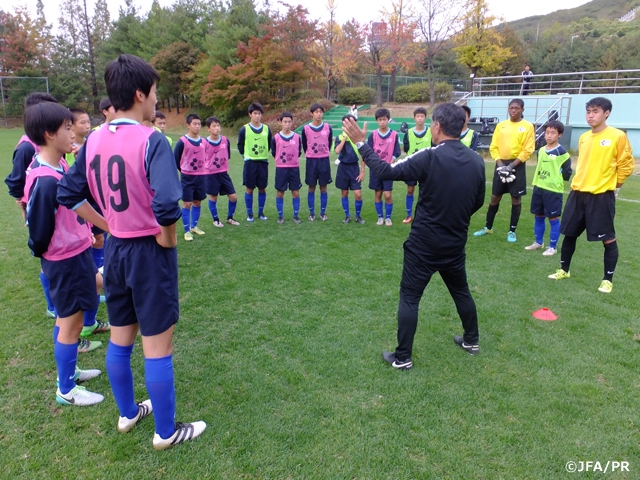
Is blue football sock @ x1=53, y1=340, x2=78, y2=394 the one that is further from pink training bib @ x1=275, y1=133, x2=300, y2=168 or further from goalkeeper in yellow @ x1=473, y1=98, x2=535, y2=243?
goalkeeper in yellow @ x1=473, y1=98, x2=535, y2=243

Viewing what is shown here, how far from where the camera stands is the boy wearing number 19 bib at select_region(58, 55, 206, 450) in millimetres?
2008

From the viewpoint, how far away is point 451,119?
2.86m

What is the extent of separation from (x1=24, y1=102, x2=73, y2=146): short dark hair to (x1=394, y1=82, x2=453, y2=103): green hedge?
2824cm

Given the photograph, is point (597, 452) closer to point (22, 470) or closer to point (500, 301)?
point (500, 301)

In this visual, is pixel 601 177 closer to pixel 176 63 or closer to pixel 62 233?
pixel 62 233

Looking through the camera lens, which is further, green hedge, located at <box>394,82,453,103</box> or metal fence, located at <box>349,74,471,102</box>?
metal fence, located at <box>349,74,471,102</box>

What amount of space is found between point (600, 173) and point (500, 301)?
1.76m

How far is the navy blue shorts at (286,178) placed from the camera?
7488mm

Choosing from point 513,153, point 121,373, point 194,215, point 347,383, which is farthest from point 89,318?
point 513,153

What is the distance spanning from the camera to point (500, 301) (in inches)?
175

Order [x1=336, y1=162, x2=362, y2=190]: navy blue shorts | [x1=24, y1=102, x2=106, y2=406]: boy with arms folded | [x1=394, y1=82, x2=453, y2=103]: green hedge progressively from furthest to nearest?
[x1=394, y1=82, x2=453, y2=103]: green hedge < [x1=336, y1=162, x2=362, y2=190]: navy blue shorts < [x1=24, y1=102, x2=106, y2=406]: boy with arms folded

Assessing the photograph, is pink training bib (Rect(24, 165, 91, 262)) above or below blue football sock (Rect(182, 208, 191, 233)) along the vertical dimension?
above


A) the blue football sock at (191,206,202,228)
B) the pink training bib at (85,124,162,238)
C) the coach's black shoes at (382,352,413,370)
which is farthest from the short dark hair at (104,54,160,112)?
the blue football sock at (191,206,202,228)

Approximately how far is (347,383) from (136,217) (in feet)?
6.06
